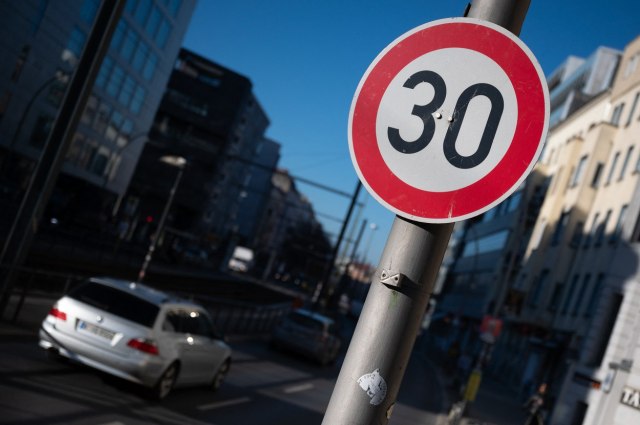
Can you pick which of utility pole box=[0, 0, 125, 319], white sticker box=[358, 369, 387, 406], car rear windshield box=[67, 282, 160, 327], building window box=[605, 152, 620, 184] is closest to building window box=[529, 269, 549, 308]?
building window box=[605, 152, 620, 184]

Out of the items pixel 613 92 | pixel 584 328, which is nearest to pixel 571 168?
pixel 613 92

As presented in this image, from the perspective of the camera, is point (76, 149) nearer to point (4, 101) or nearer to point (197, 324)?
point (4, 101)

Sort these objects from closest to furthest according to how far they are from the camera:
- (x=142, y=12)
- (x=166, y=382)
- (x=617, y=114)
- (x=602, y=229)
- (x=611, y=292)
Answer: (x=166, y=382) < (x=611, y=292) < (x=602, y=229) < (x=617, y=114) < (x=142, y=12)

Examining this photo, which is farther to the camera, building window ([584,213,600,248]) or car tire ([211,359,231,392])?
building window ([584,213,600,248])

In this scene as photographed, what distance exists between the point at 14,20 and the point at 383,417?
53021 mm

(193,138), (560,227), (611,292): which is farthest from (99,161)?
(611,292)

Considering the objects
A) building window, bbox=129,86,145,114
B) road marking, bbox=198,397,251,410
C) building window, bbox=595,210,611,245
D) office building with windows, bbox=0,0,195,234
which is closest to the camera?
road marking, bbox=198,397,251,410

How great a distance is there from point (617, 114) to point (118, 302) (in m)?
37.9

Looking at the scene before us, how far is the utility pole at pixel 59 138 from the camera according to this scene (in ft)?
52.1

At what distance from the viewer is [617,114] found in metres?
46.9

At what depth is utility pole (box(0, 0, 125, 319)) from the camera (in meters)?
15.9

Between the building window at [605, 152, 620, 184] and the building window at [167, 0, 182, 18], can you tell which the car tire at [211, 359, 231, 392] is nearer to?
the building window at [605, 152, 620, 184]

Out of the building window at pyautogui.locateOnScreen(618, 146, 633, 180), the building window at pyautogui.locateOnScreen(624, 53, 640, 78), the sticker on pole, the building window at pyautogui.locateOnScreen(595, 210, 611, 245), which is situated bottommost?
the sticker on pole

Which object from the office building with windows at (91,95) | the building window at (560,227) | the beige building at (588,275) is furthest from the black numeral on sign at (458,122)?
the building window at (560,227)
